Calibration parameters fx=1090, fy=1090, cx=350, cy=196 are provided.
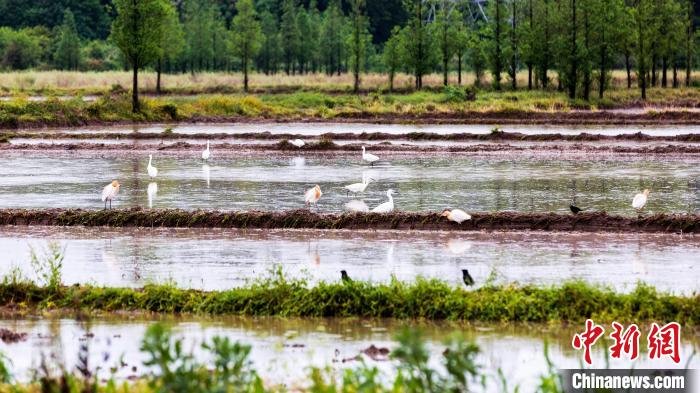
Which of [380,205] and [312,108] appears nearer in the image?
[380,205]

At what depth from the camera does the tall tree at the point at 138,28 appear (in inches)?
1935

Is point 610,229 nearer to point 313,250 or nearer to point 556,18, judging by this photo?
point 313,250

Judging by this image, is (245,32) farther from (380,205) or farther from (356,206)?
(380,205)

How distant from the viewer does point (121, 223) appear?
58.8 ft

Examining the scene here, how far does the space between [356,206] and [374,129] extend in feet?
75.4

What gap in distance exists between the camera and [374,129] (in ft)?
138

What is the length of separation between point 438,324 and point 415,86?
59.7 m

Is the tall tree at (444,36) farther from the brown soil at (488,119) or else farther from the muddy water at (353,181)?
the muddy water at (353,181)

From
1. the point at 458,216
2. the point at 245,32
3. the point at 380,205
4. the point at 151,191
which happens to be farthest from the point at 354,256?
the point at 245,32

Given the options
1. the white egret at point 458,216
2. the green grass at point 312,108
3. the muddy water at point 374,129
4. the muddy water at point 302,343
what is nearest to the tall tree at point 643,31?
the green grass at point 312,108

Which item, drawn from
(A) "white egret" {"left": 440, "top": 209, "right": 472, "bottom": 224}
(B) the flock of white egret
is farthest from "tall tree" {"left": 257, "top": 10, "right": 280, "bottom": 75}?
(A) "white egret" {"left": 440, "top": 209, "right": 472, "bottom": 224}

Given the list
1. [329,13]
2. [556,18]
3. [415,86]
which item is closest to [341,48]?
[329,13]

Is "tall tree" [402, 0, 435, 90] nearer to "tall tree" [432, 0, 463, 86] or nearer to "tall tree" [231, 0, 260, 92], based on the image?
"tall tree" [432, 0, 463, 86]

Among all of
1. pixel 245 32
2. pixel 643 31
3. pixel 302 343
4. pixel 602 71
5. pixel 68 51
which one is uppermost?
pixel 245 32
